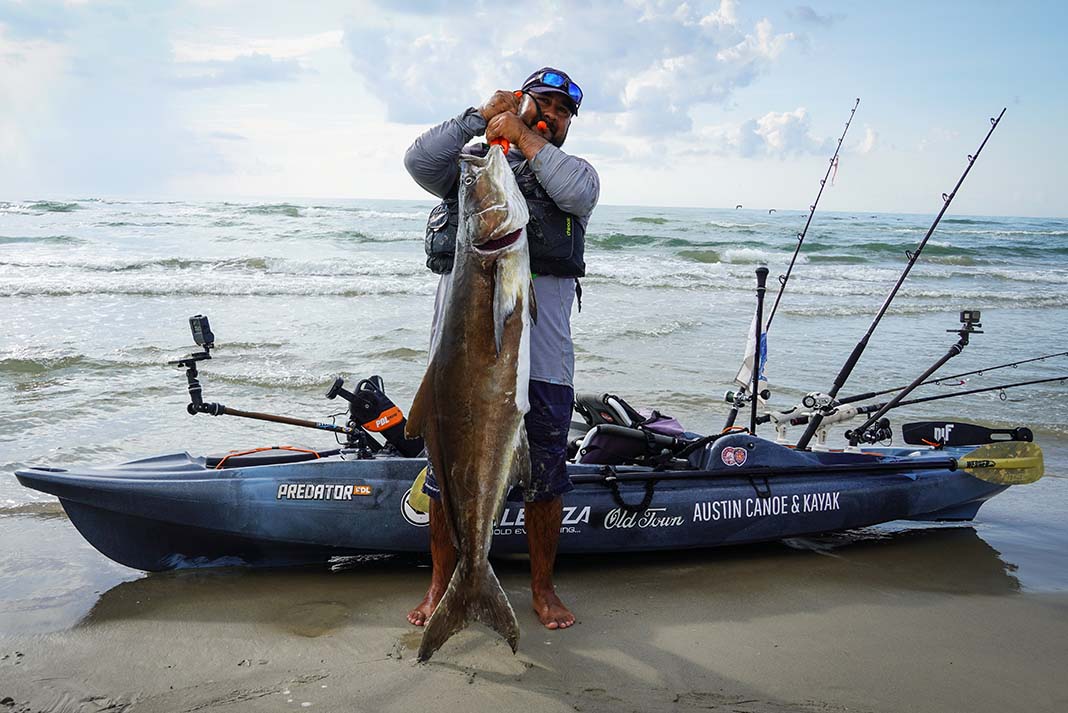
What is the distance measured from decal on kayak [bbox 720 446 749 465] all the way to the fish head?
89.4 inches

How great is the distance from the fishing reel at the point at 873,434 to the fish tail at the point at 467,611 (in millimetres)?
3538

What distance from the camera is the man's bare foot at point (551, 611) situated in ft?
12.6

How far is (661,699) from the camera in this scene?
325 centimetres

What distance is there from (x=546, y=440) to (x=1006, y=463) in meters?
3.13

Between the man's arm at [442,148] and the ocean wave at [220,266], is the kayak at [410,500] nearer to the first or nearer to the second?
the man's arm at [442,148]

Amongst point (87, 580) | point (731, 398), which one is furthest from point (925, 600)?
point (87, 580)

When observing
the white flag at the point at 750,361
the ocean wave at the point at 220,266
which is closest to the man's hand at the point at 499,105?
the white flag at the point at 750,361

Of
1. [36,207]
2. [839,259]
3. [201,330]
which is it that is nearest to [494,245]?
[201,330]

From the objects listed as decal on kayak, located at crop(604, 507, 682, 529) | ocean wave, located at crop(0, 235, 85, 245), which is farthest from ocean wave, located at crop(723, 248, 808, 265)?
decal on kayak, located at crop(604, 507, 682, 529)

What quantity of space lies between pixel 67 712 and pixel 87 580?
1.40 metres

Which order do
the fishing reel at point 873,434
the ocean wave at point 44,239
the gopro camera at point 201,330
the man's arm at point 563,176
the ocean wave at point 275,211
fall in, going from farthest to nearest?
the ocean wave at point 275,211
the ocean wave at point 44,239
the fishing reel at point 873,434
the gopro camera at point 201,330
the man's arm at point 563,176

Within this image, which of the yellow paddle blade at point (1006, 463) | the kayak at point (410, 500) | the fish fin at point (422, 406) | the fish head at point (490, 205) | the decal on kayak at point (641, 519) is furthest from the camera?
the yellow paddle blade at point (1006, 463)

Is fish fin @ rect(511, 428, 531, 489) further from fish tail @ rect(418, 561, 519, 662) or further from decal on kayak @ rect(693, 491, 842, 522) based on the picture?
decal on kayak @ rect(693, 491, 842, 522)

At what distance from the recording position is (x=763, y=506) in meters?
4.84
